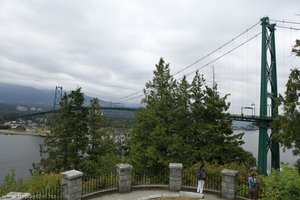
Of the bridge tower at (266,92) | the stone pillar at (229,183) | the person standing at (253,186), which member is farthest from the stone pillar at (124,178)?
the bridge tower at (266,92)

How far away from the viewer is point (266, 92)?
3156 centimetres

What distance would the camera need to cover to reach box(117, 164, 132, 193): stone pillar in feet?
46.3

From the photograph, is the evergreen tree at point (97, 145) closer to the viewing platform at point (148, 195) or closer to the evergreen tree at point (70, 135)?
the evergreen tree at point (70, 135)

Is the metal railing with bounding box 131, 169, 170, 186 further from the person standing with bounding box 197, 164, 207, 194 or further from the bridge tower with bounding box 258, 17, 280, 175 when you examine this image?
the bridge tower with bounding box 258, 17, 280, 175

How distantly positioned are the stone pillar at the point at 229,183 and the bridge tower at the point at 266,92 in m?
16.6

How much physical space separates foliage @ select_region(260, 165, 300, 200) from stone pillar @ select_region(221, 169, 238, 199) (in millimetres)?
2158

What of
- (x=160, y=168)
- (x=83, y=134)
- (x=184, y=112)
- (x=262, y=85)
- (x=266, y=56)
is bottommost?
(x=160, y=168)

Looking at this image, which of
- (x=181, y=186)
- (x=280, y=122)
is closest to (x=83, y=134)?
(x=181, y=186)

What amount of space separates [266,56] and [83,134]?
18935 mm

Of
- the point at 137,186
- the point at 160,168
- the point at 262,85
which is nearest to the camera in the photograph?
the point at 137,186

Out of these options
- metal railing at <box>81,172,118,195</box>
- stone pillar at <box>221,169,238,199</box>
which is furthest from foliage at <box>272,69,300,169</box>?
metal railing at <box>81,172,118,195</box>

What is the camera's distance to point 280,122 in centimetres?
1165

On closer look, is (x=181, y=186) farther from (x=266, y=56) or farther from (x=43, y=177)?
(x=266, y=56)

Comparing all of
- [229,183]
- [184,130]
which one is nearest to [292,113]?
[229,183]
